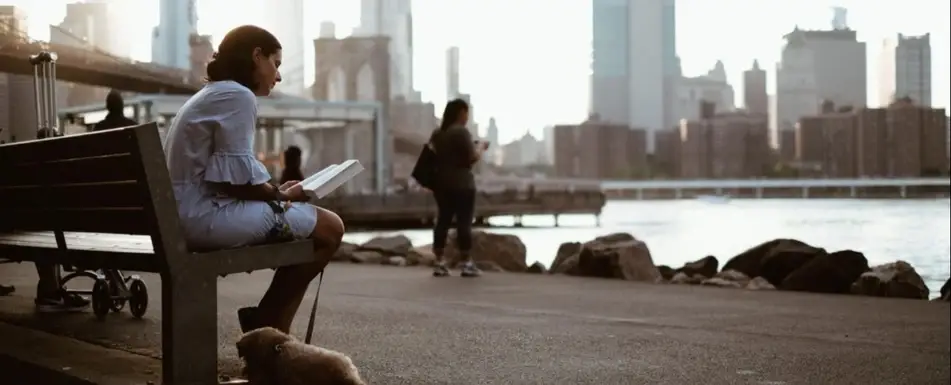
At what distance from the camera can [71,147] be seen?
3.45m

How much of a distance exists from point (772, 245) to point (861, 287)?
10.6ft

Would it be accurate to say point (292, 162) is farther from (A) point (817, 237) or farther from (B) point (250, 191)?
(A) point (817, 237)

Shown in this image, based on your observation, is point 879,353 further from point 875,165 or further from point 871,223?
point 871,223

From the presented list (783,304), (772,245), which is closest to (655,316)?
(783,304)

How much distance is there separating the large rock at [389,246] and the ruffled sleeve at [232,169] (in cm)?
1062

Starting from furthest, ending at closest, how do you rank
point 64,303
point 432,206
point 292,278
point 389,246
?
1. point 432,206
2. point 389,246
3. point 64,303
4. point 292,278

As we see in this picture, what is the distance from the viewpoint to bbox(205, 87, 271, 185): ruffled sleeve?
10.7ft

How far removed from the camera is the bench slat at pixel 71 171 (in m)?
3.19

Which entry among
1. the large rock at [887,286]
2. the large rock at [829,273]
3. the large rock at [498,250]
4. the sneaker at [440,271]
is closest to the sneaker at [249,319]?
the sneaker at [440,271]

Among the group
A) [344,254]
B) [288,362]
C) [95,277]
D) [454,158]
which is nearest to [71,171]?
[288,362]

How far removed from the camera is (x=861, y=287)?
8.66 metres

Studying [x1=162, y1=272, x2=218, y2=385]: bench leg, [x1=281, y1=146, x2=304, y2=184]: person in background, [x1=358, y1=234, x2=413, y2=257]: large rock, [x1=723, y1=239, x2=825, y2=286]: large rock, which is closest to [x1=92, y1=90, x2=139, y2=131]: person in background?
[x1=162, y1=272, x2=218, y2=385]: bench leg

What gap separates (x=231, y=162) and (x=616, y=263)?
705 cm

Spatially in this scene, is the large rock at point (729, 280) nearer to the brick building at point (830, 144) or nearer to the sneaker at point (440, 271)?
the sneaker at point (440, 271)
